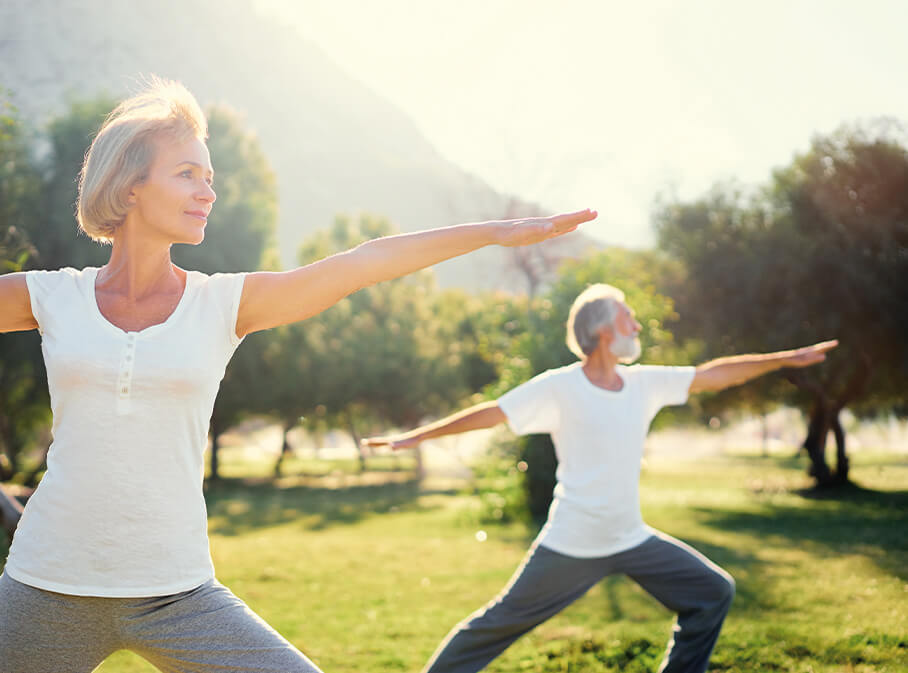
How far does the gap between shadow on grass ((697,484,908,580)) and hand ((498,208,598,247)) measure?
9.25 m

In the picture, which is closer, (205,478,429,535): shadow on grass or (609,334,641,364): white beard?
(609,334,641,364): white beard

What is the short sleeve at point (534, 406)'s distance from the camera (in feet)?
16.7

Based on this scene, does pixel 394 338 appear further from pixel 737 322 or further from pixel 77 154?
pixel 737 322

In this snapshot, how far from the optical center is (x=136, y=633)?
8.17 ft

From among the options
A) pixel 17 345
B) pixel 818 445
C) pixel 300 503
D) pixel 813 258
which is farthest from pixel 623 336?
pixel 17 345

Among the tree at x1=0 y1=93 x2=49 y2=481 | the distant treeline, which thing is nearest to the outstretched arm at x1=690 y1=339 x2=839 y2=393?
the tree at x1=0 y1=93 x2=49 y2=481

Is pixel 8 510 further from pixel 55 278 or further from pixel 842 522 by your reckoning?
pixel 842 522

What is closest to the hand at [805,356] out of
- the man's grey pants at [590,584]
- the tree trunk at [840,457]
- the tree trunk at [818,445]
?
the man's grey pants at [590,584]

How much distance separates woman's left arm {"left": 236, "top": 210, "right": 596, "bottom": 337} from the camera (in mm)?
2607

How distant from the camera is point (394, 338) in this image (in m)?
39.1

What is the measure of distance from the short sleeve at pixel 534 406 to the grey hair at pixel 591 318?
32cm

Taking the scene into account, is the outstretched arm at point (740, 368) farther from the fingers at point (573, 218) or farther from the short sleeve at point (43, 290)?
the short sleeve at point (43, 290)

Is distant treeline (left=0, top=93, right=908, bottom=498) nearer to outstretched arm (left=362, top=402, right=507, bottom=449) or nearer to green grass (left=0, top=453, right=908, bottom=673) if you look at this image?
green grass (left=0, top=453, right=908, bottom=673)

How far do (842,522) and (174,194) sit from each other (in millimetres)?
17292
